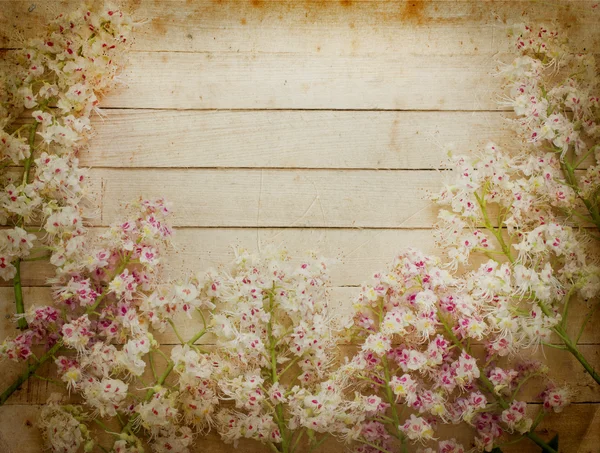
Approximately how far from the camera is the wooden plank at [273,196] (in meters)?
1.82

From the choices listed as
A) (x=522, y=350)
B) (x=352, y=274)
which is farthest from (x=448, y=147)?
(x=522, y=350)

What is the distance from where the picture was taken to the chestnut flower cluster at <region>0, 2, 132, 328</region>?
1718 millimetres

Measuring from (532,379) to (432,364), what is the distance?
0.34 meters

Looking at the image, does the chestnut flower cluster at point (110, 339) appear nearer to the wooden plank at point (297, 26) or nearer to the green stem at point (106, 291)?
the green stem at point (106, 291)

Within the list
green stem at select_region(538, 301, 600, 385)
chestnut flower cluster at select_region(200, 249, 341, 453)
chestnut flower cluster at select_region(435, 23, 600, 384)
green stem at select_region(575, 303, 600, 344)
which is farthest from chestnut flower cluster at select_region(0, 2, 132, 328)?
green stem at select_region(575, 303, 600, 344)

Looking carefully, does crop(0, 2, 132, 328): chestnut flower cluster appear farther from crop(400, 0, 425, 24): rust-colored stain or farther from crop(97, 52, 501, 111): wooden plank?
crop(400, 0, 425, 24): rust-colored stain

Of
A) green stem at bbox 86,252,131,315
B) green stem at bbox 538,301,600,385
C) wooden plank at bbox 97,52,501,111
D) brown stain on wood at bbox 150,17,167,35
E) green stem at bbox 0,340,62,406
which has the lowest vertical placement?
green stem at bbox 0,340,62,406

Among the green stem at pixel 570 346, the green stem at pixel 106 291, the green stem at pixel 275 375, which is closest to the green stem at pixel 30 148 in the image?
the green stem at pixel 106 291

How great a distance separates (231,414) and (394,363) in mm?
467

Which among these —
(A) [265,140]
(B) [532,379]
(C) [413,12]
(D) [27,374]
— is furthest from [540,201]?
(D) [27,374]

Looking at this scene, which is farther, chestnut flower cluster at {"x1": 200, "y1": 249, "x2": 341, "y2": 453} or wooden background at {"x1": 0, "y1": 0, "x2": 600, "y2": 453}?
wooden background at {"x1": 0, "y1": 0, "x2": 600, "y2": 453}

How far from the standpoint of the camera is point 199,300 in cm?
173

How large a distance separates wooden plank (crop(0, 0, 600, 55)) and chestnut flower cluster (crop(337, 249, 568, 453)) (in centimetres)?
64

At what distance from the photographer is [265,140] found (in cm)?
184
